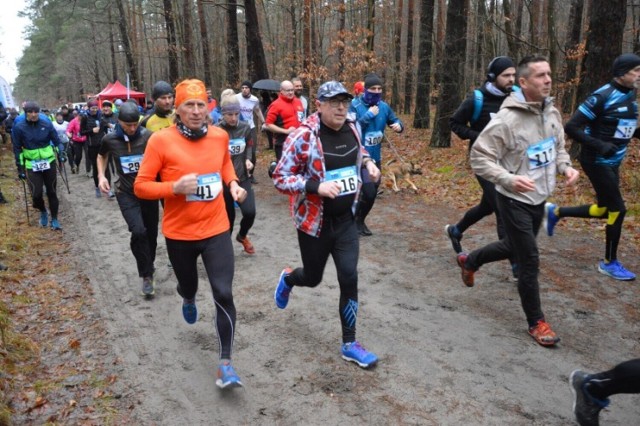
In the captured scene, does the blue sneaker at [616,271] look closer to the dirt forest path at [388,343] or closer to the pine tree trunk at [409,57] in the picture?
the dirt forest path at [388,343]

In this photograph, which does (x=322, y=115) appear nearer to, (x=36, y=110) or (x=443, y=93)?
(x=36, y=110)

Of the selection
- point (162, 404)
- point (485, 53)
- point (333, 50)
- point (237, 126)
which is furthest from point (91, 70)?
point (162, 404)

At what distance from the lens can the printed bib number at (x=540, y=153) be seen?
4.29 meters

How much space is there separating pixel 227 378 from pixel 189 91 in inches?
86.7

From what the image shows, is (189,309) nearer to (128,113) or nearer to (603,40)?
(128,113)

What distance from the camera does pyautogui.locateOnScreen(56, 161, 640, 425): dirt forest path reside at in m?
3.62

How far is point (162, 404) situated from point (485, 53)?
49.3ft

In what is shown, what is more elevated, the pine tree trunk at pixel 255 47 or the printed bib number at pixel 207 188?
the pine tree trunk at pixel 255 47

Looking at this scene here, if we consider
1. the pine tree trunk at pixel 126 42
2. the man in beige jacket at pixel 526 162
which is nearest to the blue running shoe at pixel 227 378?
the man in beige jacket at pixel 526 162

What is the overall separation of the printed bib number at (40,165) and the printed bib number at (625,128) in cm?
915

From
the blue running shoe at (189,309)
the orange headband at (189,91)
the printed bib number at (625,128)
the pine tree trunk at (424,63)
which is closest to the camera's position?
the orange headband at (189,91)

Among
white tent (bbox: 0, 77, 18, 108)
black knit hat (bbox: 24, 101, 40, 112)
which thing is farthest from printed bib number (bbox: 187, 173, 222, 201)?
white tent (bbox: 0, 77, 18, 108)

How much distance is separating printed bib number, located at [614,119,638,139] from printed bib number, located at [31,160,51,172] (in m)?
9.15

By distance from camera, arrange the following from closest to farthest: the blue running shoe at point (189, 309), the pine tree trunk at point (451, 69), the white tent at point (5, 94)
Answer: the blue running shoe at point (189, 309) → the pine tree trunk at point (451, 69) → the white tent at point (5, 94)
